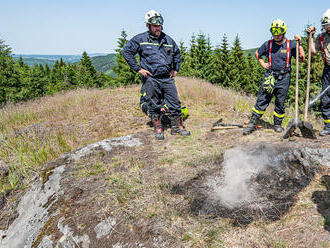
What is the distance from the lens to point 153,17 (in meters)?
3.98

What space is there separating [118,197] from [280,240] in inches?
64.8

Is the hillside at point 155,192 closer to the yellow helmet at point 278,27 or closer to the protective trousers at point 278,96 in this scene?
the protective trousers at point 278,96

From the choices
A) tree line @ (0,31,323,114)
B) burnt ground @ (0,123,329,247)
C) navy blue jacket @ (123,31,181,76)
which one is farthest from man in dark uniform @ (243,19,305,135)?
tree line @ (0,31,323,114)

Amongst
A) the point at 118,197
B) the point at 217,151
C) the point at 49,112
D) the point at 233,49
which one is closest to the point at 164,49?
the point at 217,151

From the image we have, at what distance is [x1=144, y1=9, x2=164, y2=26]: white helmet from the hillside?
2.31 meters

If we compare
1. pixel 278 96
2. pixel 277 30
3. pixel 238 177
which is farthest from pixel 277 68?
pixel 238 177

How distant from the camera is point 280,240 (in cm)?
171

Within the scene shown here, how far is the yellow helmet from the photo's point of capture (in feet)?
12.0

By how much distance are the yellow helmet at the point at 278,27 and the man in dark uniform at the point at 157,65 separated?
6.20 ft

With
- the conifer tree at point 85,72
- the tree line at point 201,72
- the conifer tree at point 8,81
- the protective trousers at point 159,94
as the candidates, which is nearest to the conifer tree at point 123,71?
the tree line at point 201,72

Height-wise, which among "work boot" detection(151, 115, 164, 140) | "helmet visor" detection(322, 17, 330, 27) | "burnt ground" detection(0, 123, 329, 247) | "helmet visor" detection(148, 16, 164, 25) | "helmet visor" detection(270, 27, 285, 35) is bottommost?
"burnt ground" detection(0, 123, 329, 247)

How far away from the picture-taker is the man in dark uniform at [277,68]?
12.4ft

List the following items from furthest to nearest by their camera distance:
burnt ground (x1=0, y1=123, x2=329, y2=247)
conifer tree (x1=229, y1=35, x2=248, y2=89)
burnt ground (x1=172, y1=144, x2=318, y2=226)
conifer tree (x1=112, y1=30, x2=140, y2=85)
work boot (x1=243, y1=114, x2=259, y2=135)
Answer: conifer tree (x1=229, y1=35, x2=248, y2=89) < conifer tree (x1=112, y1=30, x2=140, y2=85) < work boot (x1=243, y1=114, x2=259, y2=135) < burnt ground (x1=172, y1=144, x2=318, y2=226) < burnt ground (x1=0, y1=123, x2=329, y2=247)

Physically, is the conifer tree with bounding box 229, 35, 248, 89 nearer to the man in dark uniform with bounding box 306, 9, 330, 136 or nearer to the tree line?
the tree line
